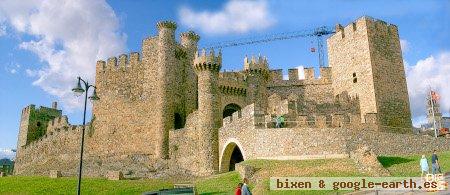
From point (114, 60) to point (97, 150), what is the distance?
9693 mm

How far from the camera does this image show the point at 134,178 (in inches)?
1351

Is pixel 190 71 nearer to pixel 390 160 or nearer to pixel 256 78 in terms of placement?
pixel 256 78

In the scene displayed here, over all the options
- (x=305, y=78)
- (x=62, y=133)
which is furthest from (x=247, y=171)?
(x=62, y=133)

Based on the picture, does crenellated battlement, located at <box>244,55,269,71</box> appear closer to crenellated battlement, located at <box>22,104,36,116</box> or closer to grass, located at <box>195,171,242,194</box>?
grass, located at <box>195,171,242,194</box>

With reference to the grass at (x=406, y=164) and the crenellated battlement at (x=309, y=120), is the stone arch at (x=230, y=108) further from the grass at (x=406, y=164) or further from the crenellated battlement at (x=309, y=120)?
the grass at (x=406, y=164)

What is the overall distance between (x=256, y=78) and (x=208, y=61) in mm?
7578

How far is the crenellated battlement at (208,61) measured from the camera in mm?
37844

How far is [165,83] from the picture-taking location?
41.7 meters

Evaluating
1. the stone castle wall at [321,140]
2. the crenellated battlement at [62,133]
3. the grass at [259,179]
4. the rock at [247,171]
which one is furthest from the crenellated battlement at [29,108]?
the rock at [247,171]

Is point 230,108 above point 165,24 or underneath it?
underneath

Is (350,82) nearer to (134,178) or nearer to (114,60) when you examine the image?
(134,178)

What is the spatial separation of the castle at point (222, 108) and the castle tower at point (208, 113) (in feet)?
0.28

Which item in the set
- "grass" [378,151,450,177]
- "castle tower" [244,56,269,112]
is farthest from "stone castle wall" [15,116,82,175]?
"grass" [378,151,450,177]

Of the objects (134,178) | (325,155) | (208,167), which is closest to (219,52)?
(208,167)
